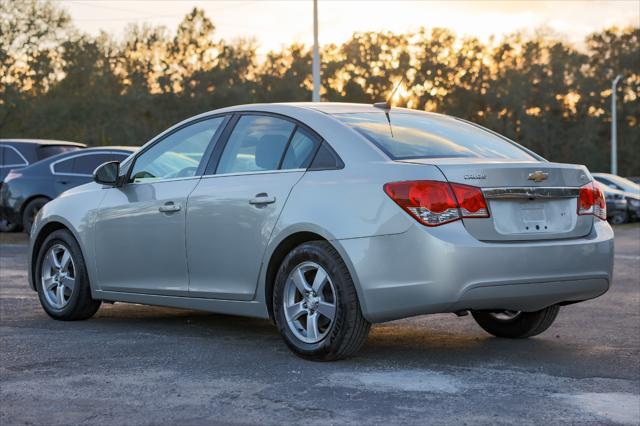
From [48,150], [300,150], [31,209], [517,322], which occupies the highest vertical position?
[300,150]

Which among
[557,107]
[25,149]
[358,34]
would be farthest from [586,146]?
[25,149]

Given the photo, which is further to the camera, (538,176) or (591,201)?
(591,201)

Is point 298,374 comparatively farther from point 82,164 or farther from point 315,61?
point 315,61

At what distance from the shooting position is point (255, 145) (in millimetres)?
6883

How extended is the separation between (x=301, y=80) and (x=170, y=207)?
6543cm

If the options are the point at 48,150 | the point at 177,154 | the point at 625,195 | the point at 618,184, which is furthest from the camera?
the point at 618,184

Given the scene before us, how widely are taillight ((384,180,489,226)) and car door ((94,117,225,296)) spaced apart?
6.05ft

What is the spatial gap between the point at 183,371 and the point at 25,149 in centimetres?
1479

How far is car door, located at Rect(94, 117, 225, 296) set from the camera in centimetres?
718

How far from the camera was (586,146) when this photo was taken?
70.1m

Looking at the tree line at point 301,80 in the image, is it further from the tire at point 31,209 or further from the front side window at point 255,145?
the front side window at point 255,145

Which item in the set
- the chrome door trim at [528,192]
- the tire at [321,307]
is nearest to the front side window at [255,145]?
the tire at [321,307]

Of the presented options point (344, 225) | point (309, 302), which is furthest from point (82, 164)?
point (344, 225)

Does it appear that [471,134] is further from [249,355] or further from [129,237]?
[129,237]
